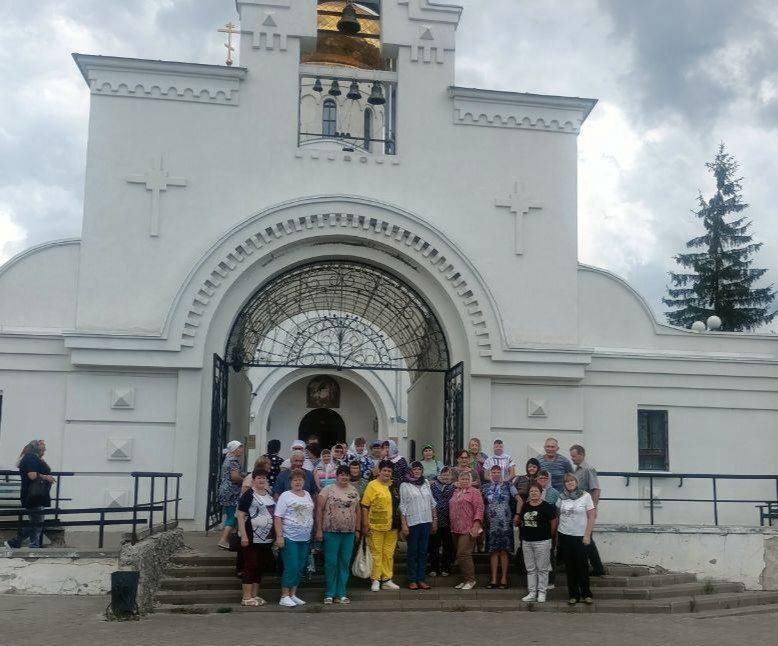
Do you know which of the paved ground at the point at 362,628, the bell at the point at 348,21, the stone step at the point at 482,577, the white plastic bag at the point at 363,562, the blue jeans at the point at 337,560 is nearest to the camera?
the paved ground at the point at 362,628

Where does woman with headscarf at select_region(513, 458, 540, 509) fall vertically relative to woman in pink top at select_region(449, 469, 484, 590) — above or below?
above

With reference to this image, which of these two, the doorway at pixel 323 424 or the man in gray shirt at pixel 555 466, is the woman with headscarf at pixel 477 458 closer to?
the man in gray shirt at pixel 555 466

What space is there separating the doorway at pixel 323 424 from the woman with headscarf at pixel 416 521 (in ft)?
71.5

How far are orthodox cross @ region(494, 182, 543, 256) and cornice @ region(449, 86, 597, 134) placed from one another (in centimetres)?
119

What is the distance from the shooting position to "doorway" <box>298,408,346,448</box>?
33031mm

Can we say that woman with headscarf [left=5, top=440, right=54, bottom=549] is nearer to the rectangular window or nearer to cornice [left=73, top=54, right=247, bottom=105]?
cornice [left=73, top=54, right=247, bottom=105]

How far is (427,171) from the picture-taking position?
1578 cm

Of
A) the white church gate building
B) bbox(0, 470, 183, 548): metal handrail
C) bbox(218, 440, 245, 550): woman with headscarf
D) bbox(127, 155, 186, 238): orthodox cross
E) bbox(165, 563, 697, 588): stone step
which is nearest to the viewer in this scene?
bbox(0, 470, 183, 548): metal handrail

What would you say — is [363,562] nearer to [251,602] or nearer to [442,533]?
[442,533]

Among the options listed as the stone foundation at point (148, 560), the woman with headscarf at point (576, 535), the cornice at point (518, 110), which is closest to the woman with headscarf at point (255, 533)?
the stone foundation at point (148, 560)

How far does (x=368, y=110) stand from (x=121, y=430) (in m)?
16.5

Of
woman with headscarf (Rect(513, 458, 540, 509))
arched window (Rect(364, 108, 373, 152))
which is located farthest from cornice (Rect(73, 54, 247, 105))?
arched window (Rect(364, 108, 373, 152))

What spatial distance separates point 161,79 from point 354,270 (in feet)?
15.8

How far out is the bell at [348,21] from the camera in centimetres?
1598
